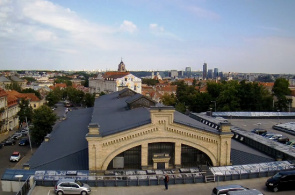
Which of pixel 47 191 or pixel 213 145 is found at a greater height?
pixel 213 145

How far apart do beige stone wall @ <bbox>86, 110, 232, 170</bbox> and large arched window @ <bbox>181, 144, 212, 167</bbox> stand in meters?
0.53

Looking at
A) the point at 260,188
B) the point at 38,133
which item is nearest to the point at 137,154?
the point at 260,188

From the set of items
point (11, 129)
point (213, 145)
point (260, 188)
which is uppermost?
point (213, 145)

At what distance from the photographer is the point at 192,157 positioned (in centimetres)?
2830

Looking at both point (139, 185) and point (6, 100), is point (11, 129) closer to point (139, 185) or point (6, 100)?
point (6, 100)

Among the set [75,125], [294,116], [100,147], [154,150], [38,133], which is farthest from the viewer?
[294,116]

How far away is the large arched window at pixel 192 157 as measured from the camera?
28094mm

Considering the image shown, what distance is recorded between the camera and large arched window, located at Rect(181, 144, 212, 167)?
2809 centimetres

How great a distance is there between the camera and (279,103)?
86.9 metres

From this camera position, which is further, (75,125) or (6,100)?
(6,100)

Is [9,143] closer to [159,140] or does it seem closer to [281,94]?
[159,140]

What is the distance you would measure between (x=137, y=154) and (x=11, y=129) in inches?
2150

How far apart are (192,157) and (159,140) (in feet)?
12.6

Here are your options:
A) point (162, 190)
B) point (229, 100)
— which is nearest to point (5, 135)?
point (162, 190)
